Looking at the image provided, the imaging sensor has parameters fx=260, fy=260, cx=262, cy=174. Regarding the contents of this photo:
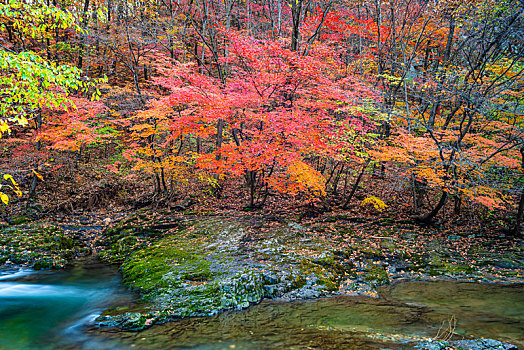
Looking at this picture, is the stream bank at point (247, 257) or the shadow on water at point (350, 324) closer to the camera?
the shadow on water at point (350, 324)

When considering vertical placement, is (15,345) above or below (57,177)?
below

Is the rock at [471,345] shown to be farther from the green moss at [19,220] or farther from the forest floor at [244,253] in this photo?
the green moss at [19,220]

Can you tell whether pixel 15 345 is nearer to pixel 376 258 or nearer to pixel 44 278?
pixel 44 278

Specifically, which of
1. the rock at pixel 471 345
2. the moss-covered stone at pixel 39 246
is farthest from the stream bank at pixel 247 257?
the rock at pixel 471 345

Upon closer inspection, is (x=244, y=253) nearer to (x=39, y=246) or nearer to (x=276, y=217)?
(x=276, y=217)

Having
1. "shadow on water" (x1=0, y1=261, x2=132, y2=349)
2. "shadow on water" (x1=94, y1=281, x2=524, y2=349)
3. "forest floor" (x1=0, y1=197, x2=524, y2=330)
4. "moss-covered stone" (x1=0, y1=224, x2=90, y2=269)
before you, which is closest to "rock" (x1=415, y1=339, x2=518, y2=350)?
"shadow on water" (x1=94, y1=281, x2=524, y2=349)

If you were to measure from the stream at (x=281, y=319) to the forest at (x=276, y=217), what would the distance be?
0.14 ft

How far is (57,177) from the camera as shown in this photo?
13.6 meters

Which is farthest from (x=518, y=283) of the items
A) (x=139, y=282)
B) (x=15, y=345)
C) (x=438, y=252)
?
(x=15, y=345)

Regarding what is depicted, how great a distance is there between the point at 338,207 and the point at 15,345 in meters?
11.5

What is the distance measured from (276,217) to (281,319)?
20.3 ft

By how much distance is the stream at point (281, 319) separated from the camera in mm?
4047

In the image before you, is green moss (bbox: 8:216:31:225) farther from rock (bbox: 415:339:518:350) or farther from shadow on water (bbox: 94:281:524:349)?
rock (bbox: 415:339:518:350)

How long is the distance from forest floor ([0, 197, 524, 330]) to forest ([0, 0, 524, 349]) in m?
0.06
